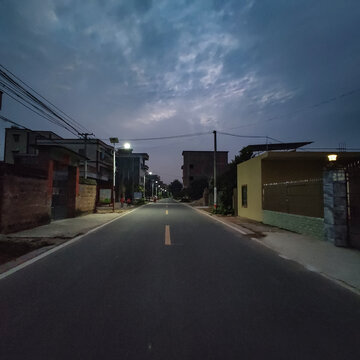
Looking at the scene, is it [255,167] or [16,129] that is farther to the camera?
[16,129]

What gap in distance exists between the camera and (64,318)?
334 centimetres

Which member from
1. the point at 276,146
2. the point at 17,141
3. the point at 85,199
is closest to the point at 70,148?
the point at 17,141

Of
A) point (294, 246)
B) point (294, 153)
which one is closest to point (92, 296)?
point (294, 246)

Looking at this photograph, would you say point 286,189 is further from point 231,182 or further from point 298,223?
point 231,182

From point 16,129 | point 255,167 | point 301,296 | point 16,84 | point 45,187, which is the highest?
point 16,129

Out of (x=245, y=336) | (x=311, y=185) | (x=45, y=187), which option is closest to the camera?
(x=245, y=336)

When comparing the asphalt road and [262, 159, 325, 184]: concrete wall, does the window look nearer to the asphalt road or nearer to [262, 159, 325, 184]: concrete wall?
[262, 159, 325, 184]: concrete wall

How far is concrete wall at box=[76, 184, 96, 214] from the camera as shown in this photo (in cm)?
1814

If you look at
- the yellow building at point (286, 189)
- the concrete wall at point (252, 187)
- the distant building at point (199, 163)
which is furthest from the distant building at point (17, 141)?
the distant building at point (199, 163)

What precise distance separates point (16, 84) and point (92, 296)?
10.5 meters

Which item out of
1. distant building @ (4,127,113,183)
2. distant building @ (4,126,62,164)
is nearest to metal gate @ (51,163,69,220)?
distant building @ (4,127,113,183)

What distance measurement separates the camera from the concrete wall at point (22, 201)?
10.0 metres

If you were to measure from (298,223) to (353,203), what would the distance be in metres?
2.79

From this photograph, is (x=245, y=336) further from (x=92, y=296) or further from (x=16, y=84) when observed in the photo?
(x=16, y=84)
